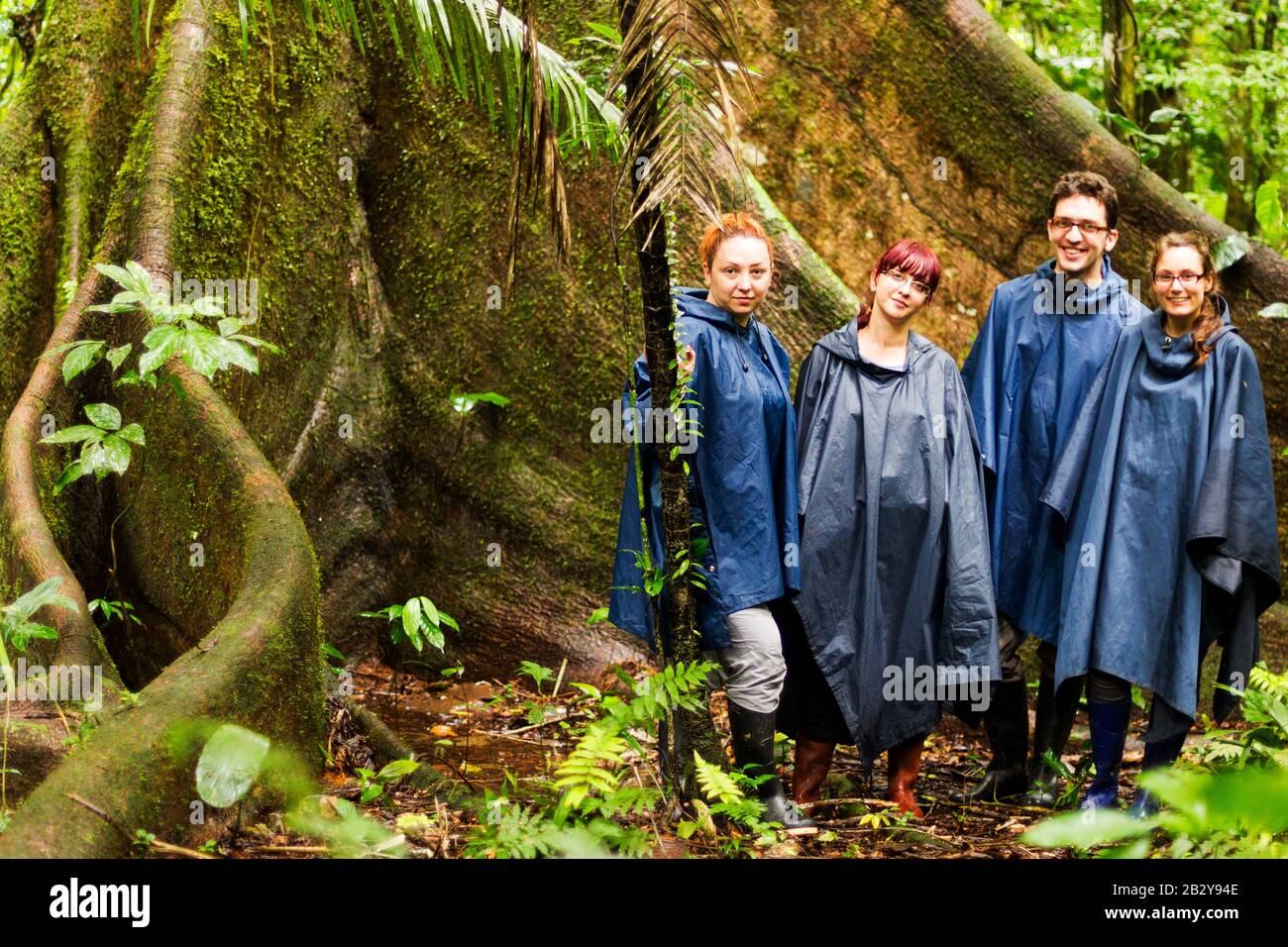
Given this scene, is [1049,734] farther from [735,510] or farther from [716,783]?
[716,783]

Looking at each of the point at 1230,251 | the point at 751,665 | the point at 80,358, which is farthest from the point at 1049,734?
the point at 80,358

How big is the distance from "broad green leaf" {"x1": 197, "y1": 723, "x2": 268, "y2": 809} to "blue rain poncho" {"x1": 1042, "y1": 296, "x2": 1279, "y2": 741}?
276 cm

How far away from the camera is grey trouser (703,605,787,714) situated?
12.3 ft

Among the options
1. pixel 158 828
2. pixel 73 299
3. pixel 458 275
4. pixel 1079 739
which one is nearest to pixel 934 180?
pixel 458 275

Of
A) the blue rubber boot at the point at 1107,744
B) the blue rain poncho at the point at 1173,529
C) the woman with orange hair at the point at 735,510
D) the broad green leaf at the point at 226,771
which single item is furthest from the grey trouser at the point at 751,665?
the broad green leaf at the point at 226,771

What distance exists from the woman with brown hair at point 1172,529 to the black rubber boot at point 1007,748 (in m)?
0.34

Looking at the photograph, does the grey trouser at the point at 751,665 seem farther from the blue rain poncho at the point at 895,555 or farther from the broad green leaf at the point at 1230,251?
the broad green leaf at the point at 1230,251

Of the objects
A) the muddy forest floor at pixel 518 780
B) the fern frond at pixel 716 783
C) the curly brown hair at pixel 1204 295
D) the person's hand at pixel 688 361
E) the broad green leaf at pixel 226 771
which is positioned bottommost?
the muddy forest floor at pixel 518 780

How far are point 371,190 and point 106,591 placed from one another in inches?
87.5

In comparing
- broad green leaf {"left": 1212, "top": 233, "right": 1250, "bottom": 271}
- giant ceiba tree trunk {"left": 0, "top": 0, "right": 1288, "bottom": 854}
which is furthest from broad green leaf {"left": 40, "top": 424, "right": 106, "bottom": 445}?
broad green leaf {"left": 1212, "top": 233, "right": 1250, "bottom": 271}

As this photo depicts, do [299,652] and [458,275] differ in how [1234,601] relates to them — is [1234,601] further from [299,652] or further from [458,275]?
[458,275]

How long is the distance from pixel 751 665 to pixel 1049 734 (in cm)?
161

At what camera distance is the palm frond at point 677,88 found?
3041 mm

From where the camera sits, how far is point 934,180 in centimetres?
611
